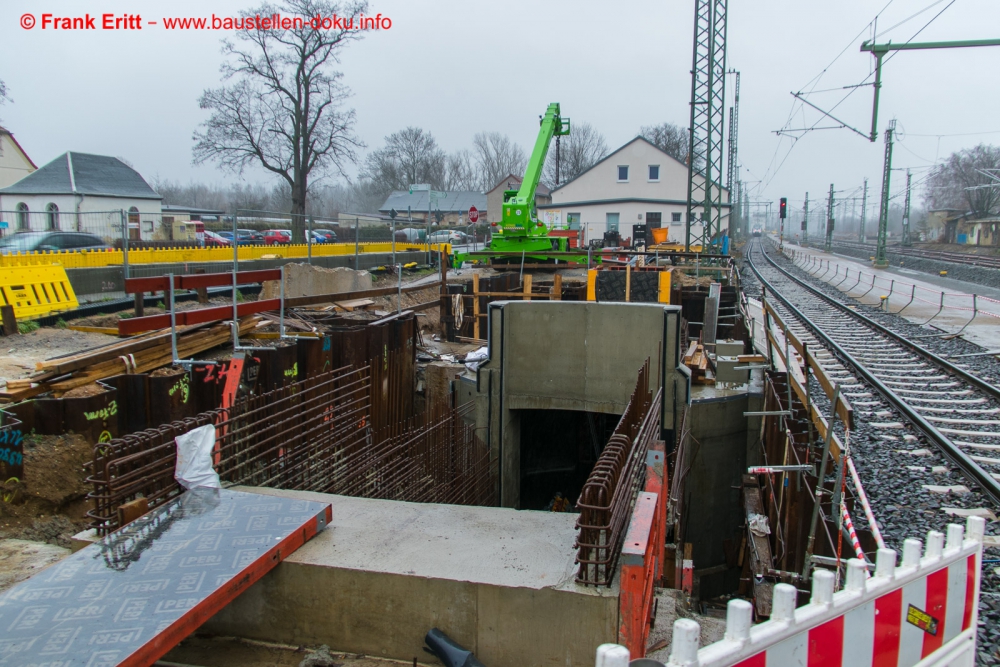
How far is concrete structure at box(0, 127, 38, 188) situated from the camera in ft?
141

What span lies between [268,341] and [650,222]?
43710 mm

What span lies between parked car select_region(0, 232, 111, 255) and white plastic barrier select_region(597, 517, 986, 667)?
1810 centimetres

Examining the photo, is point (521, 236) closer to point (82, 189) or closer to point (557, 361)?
point (557, 361)

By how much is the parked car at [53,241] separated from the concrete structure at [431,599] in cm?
1523

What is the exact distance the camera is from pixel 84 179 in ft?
125

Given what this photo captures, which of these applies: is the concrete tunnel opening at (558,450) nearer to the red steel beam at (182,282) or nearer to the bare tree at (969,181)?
the red steel beam at (182,282)

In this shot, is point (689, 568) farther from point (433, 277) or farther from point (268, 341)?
point (433, 277)

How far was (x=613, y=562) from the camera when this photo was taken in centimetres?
401

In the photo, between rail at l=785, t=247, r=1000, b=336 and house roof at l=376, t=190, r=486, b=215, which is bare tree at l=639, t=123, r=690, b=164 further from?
rail at l=785, t=247, r=1000, b=336

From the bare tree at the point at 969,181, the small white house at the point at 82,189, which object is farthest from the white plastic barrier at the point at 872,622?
the bare tree at the point at 969,181

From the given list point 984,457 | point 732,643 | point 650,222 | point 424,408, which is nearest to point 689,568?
point 984,457

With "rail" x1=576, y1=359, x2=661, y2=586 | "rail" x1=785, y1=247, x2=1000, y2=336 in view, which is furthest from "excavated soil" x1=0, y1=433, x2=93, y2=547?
"rail" x1=785, y1=247, x2=1000, y2=336

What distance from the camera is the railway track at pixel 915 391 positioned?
8.04 metres

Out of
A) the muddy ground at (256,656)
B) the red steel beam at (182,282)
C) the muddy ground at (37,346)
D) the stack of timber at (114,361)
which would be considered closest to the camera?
the muddy ground at (256,656)
